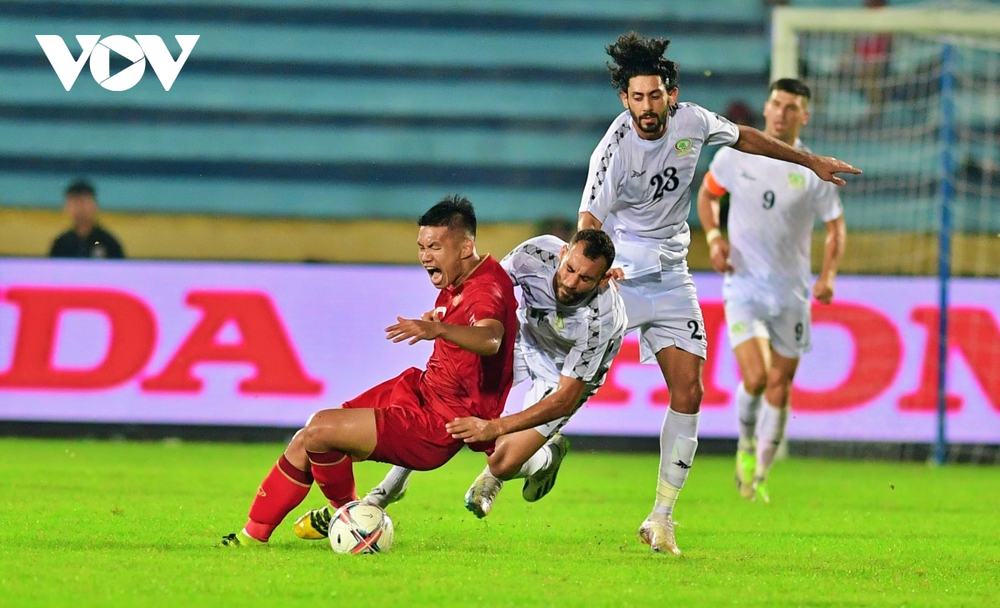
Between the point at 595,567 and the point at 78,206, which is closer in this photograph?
the point at 595,567

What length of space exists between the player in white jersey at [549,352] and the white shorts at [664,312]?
304 millimetres

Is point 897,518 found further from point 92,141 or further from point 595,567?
point 92,141

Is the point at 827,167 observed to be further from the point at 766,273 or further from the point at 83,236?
the point at 83,236

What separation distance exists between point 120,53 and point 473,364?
33.9 ft

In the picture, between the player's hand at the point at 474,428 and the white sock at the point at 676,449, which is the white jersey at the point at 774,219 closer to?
the white sock at the point at 676,449

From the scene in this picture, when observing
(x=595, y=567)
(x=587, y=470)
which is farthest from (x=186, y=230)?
(x=595, y=567)

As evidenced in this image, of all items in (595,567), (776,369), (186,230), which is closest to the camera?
(595,567)

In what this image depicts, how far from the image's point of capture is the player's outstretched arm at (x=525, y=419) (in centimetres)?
509

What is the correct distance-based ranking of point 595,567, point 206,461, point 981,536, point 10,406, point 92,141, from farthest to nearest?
1. point 92,141
2. point 10,406
3. point 206,461
4. point 981,536
5. point 595,567

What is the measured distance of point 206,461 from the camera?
32.2 feet

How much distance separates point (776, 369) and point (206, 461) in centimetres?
386

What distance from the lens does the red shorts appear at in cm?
538

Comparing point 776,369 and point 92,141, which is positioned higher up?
point 92,141

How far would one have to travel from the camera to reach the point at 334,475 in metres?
5.51
